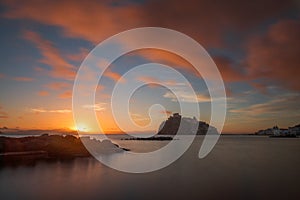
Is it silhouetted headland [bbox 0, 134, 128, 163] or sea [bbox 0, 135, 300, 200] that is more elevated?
silhouetted headland [bbox 0, 134, 128, 163]

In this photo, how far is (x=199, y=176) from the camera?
103ft

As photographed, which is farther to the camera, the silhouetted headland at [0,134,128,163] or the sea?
the silhouetted headland at [0,134,128,163]

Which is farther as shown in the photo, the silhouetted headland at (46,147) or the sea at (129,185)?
the silhouetted headland at (46,147)

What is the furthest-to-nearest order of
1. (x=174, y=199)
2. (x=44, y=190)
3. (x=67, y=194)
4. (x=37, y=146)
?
(x=37, y=146) → (x=44, y=190) → (x=67, y=194) → (x=174, y=199)

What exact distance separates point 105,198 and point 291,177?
24.6m

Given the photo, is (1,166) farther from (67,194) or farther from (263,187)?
(263,187)

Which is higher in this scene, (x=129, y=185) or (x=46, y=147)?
(x=46, y=147)

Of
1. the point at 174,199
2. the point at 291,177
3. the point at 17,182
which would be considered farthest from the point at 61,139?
the point at 291,177

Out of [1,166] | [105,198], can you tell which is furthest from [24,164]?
[105,198]

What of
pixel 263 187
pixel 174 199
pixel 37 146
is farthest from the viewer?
pixel 37 146

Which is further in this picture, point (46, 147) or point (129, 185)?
point (46, 147)

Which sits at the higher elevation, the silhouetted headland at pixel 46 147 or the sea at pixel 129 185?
the silhouetted headland at pixel 46 147

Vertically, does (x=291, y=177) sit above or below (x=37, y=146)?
below

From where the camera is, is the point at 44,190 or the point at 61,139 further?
the point at 61,139
